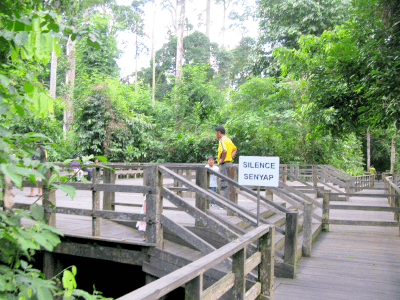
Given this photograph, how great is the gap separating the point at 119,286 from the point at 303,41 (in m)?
8.60

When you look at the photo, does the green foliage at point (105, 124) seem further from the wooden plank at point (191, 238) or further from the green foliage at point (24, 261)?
the green foliage at point (24, 261)

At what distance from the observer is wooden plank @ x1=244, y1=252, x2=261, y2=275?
327cm

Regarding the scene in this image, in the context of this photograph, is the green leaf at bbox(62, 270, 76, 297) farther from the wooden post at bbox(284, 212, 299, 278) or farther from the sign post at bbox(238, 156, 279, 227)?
the wooden post at bbox(284, 212, 299, 278)

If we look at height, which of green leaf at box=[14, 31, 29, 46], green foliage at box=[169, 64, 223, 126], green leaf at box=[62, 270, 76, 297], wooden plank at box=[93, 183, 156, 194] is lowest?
green leaf at box=[62, 270, 76, 297]

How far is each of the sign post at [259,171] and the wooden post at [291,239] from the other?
95 centimetres

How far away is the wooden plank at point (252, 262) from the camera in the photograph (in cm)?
327

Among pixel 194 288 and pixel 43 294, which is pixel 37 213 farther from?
pixel 194 288

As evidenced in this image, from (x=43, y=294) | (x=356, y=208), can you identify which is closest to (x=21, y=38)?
(x=43, y=294)

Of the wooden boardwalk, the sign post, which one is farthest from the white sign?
the wooden boardwalk

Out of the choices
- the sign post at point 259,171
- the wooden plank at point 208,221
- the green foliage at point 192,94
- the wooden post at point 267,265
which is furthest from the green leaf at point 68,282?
the green foliage at point 192,94

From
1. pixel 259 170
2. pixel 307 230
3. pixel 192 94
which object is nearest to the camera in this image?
pixel 259 170

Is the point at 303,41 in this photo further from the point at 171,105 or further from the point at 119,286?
the point at 171,105

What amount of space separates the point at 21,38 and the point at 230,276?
7.65 feet

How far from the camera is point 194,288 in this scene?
223 centimetres
